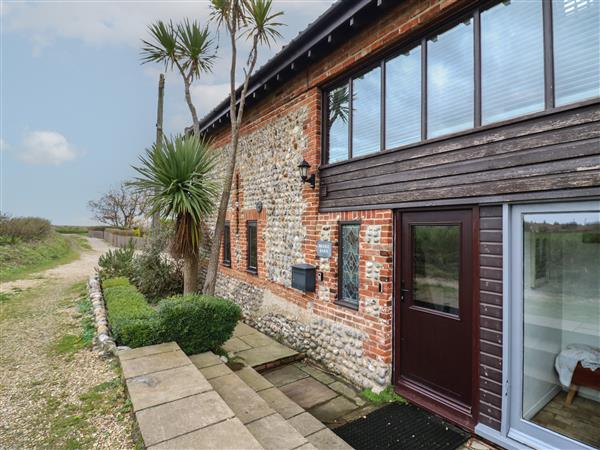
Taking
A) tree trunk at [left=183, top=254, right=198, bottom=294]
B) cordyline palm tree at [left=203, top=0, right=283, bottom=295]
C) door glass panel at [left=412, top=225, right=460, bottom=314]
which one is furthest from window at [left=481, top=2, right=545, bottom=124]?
tree trunk at [left=183, top=254, right=198, bottom=294]

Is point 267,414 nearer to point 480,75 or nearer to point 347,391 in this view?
point 347,391

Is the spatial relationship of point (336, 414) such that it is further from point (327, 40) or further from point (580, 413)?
point (327, 40)

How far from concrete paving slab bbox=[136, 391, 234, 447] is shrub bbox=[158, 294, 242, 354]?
1.50 m

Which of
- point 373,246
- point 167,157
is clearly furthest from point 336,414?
point 167,157

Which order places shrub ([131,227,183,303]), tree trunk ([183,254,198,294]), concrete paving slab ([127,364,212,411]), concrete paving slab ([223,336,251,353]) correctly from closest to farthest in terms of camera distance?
concrete paving slab ([127,364,212,411]) → concrete paving slab ([223,336,251,353]) → tree trunk ([183,254,198,294]) → shrub ([131,227,183,303])

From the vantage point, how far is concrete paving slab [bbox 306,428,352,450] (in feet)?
9.18

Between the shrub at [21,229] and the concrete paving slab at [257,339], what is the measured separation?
49.3 ft

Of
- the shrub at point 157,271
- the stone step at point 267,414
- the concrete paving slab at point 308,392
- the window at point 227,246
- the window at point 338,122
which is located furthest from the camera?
the shrub at point 157,271

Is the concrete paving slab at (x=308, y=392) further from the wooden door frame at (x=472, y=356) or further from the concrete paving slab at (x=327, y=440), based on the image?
the wooden door frame at (x=472, y=356)

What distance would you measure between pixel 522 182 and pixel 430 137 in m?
1.15

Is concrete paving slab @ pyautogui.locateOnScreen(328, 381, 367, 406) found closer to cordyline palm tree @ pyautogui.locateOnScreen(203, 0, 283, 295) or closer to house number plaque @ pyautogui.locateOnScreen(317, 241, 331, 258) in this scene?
house number plaque @ pyautogui.locateOnScreen(317, 241, 331, 258)

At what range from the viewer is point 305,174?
5.02 metres

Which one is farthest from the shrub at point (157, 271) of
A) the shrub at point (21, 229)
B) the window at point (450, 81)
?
the shrub at point (21, 229)

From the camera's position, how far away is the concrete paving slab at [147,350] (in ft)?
11.5
